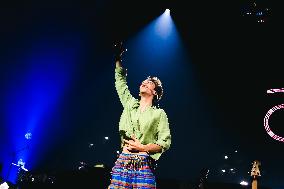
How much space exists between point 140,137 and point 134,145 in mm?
231

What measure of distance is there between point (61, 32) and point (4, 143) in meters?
5.15

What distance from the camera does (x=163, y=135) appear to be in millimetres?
3326

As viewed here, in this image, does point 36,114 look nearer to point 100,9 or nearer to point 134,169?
point 100,9

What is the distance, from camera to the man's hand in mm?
3102

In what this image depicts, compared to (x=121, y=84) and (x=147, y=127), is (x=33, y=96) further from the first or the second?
(x=147, y=127)

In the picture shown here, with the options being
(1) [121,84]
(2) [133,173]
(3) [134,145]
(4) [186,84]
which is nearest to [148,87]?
(1) [121,84]

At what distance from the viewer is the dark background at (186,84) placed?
48.5ft

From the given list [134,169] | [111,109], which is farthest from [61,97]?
[134,169]

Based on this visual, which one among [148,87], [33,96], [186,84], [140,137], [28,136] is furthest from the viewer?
[186,84]

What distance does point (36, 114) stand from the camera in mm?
15688

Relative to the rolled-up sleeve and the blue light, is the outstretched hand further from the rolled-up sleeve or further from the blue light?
the blue light

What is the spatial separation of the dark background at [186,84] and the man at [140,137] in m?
11.0

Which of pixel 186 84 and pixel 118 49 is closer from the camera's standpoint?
pixel 118 49

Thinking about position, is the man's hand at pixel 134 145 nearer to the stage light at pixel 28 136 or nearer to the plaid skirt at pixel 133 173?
the plaid skirt at pixel 133 173
